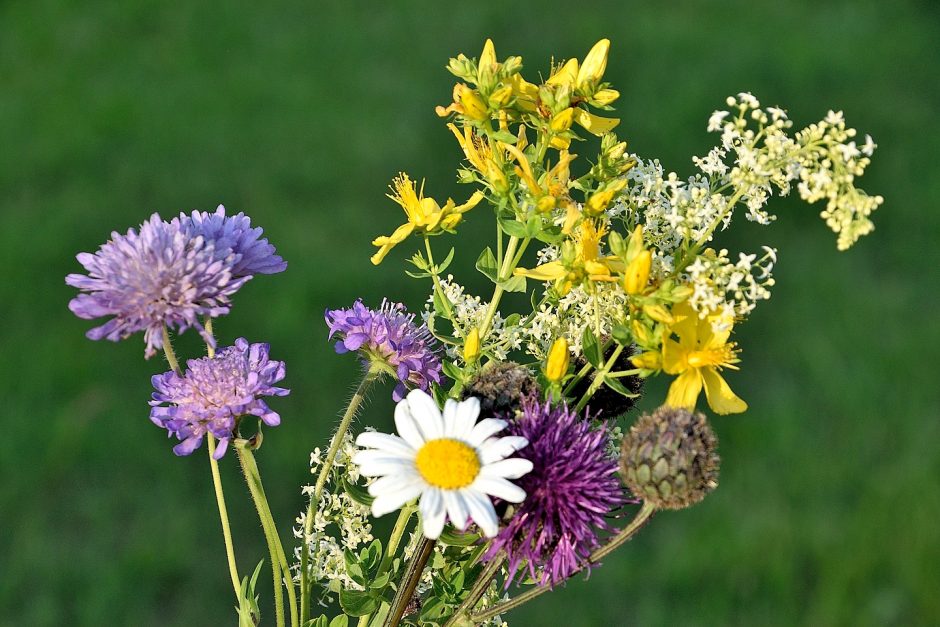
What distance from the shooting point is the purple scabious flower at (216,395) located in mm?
826

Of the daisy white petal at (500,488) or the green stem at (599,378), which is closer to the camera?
the daisy white petal at (500,488)

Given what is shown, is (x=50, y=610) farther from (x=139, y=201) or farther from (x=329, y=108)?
(x=329, y=108)

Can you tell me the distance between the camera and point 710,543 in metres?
2.52

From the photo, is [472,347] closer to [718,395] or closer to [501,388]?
[501,388]

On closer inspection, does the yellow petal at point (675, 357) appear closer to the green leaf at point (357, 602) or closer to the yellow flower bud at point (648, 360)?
the yellow flower bud at point (648, 360)

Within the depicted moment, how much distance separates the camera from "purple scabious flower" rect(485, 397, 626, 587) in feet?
2.53

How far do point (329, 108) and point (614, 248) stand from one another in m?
3.13

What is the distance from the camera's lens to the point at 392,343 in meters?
0.92

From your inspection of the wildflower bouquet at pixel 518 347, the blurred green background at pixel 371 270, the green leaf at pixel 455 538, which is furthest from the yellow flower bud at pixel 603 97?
the blurred green background at pixel 371 270

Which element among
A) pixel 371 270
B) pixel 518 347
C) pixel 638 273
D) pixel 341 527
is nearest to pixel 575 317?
pixel 518 347

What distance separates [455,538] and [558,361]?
0.14 m

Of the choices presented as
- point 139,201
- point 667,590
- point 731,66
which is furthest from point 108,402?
point 731,66

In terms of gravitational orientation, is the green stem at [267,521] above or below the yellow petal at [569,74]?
below

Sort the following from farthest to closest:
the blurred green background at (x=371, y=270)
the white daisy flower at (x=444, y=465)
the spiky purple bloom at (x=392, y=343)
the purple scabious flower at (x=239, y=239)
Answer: the blurred green background at (x=371, y=270)
the spiky purple bloom at (x=392, y=343)
the purple scabious flower at (x=239, y=239)
the white daisy flower at (x=444, y=465)
